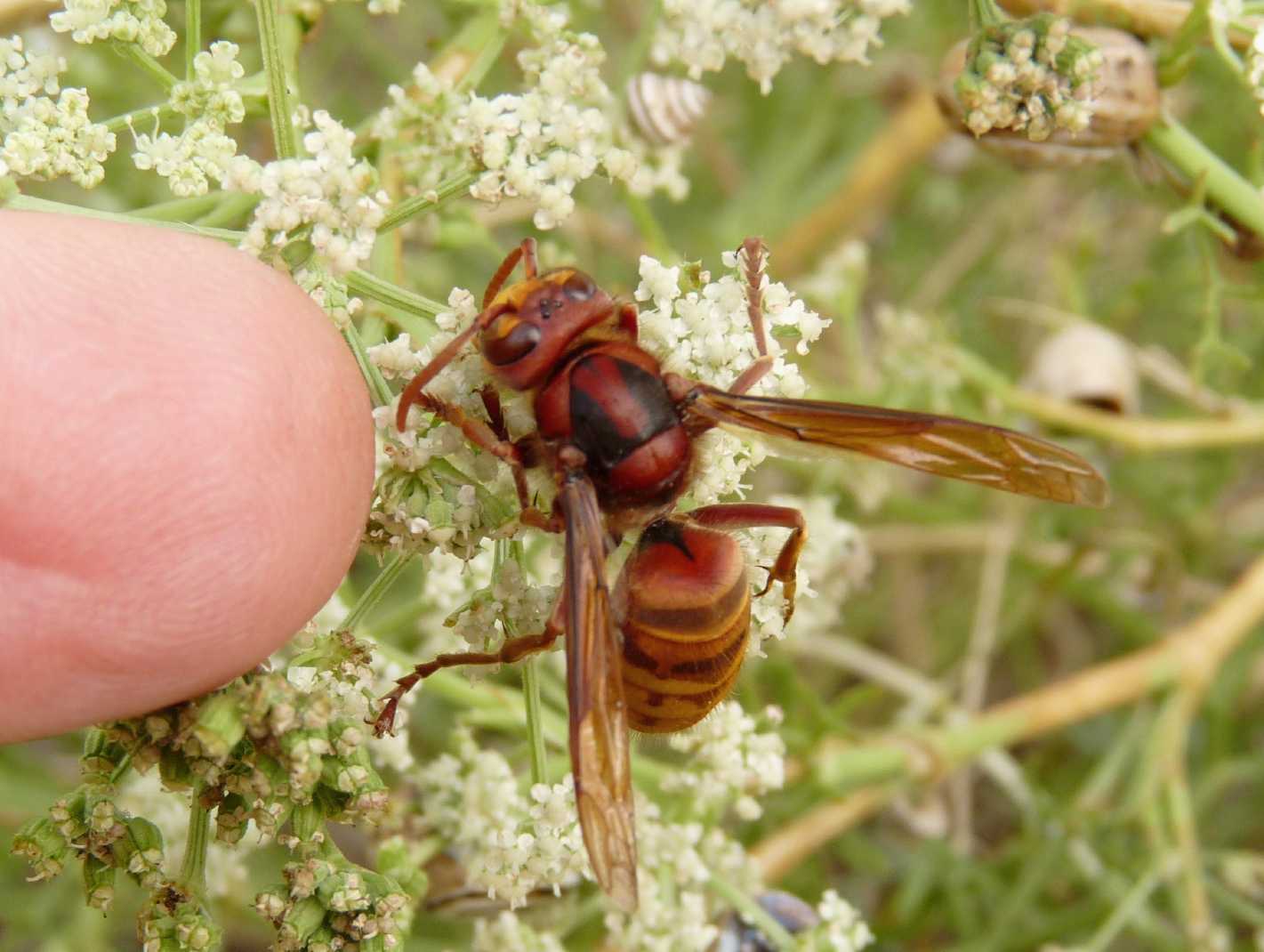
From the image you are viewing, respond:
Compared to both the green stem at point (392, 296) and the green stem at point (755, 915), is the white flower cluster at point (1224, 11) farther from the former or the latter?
the green stem at point (755, 915)

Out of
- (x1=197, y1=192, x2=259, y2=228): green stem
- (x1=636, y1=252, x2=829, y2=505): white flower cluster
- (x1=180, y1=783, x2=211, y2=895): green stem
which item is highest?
(x1=197, y1=192, x2=259, y2=228): green stem

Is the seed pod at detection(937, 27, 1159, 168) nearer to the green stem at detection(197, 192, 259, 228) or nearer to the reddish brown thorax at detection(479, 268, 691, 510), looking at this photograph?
the reddish brown thorax at detection(479, 268, 691, 510)

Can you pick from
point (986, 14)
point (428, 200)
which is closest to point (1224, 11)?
point (986, 14)

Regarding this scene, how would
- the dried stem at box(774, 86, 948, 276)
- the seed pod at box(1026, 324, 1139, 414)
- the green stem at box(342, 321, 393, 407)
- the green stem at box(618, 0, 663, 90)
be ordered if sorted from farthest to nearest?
1. the dried stem at box(774, 86, 948, 276)
2. the seed pod at box(1026, 324, 1139, 414)
3. the green stem at box(618, 0, 663, 90)
4. the green stem at box(342, 321, 393, 407)

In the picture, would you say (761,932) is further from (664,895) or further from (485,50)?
(485,50)

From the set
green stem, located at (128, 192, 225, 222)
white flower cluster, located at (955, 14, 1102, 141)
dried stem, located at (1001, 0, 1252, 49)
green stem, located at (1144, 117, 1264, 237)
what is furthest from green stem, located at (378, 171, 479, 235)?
green stem, located at (1144, 117, 1264, 237)

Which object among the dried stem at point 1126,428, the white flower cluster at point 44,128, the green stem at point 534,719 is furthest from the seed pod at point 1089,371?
the white flower cluster at point 44,128
